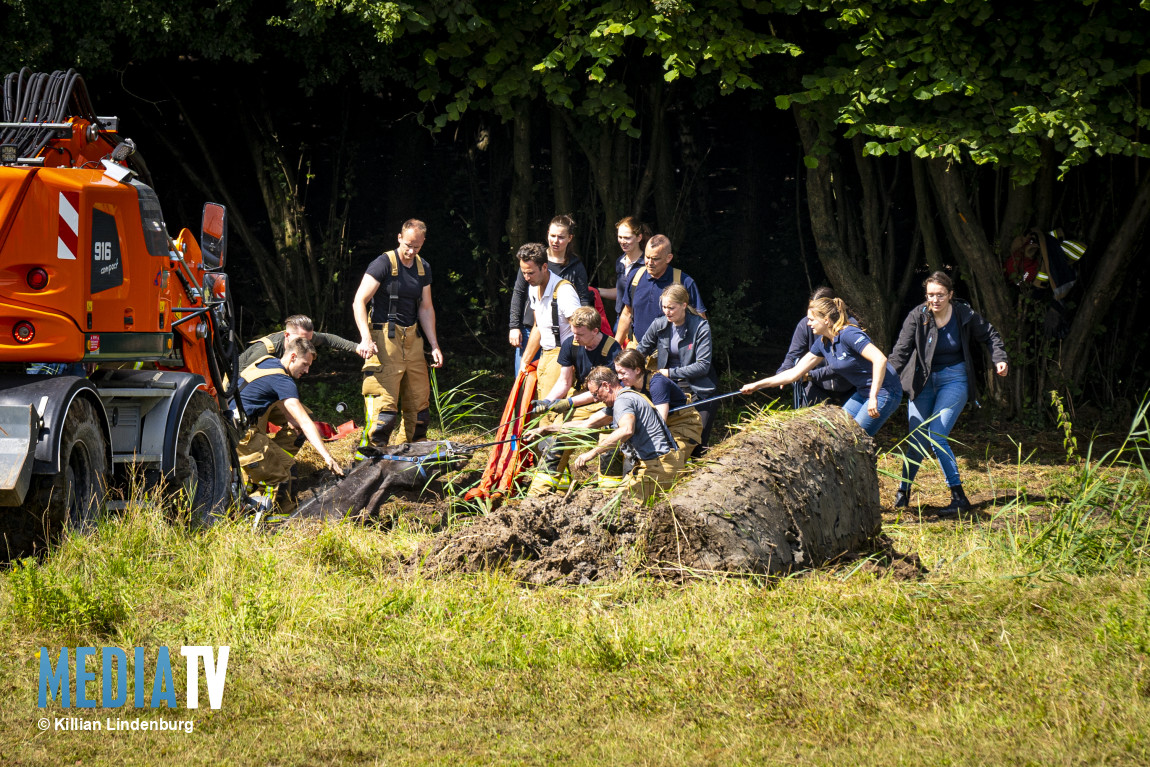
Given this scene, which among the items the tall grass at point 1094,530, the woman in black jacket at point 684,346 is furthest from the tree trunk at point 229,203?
the tall grass at point 1094,530

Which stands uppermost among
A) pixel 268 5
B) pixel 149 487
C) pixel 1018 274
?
pixel 268 5

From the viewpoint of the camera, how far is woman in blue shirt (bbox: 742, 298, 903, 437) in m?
7.43

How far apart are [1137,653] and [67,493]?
15.7 feet

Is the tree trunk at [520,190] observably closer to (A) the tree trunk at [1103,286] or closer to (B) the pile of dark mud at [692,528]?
(A) the tree trunk at [1103,286]

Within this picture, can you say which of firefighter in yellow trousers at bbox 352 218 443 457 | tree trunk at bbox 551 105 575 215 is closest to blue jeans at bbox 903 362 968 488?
firefighter in yellow trousers at bbox 352 218 443 457

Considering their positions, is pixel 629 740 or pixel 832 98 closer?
pixel 629 740

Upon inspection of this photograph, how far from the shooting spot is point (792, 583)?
5.10m

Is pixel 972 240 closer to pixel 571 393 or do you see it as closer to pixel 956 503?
pixel 956 503

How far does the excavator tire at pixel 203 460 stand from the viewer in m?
6.48

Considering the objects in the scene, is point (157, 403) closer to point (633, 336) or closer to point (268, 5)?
point (633, 336)

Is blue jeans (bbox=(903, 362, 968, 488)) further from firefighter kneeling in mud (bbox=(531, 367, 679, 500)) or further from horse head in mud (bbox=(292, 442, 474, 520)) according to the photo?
horse head in mud (bbox=(292, 442, 474, 520))

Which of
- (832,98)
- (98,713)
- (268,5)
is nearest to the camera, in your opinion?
(98,713)

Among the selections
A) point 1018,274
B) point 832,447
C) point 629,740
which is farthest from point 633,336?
point 629,740

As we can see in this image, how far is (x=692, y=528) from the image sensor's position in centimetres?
520
